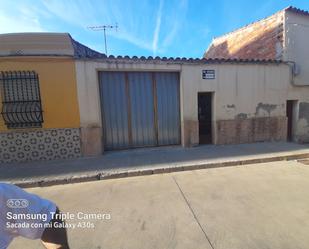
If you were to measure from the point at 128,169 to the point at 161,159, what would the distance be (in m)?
1.13

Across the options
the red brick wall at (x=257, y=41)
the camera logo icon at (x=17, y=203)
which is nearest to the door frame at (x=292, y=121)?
the red brick wall at (x=257, y=41)

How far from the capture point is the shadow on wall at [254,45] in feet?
25.9

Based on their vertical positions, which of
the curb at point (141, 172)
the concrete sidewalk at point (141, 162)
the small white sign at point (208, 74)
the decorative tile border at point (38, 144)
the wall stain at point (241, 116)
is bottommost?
the curb at point (141, 172)

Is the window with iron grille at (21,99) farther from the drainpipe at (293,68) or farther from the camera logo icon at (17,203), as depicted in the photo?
the drainpipe at (293,68)

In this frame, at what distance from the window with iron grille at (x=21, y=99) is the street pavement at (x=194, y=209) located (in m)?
2.52

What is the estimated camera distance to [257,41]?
29.1 feet

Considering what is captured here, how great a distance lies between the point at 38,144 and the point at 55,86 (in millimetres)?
1808

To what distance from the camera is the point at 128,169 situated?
516cm

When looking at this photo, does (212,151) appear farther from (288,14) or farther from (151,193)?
(288,14)

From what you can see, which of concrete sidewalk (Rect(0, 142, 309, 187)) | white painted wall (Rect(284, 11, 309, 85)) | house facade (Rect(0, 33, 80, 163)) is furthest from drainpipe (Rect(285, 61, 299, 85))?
house facade (Rect(0, 33, 80, 163))

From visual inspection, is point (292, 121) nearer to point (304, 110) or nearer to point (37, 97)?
point (304, 110)

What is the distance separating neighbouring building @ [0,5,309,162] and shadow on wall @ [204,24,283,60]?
46mm

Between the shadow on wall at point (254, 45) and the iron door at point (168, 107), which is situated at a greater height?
the shadow on wall at point (254, 45)

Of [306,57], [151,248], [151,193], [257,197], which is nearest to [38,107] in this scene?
[151,193]
